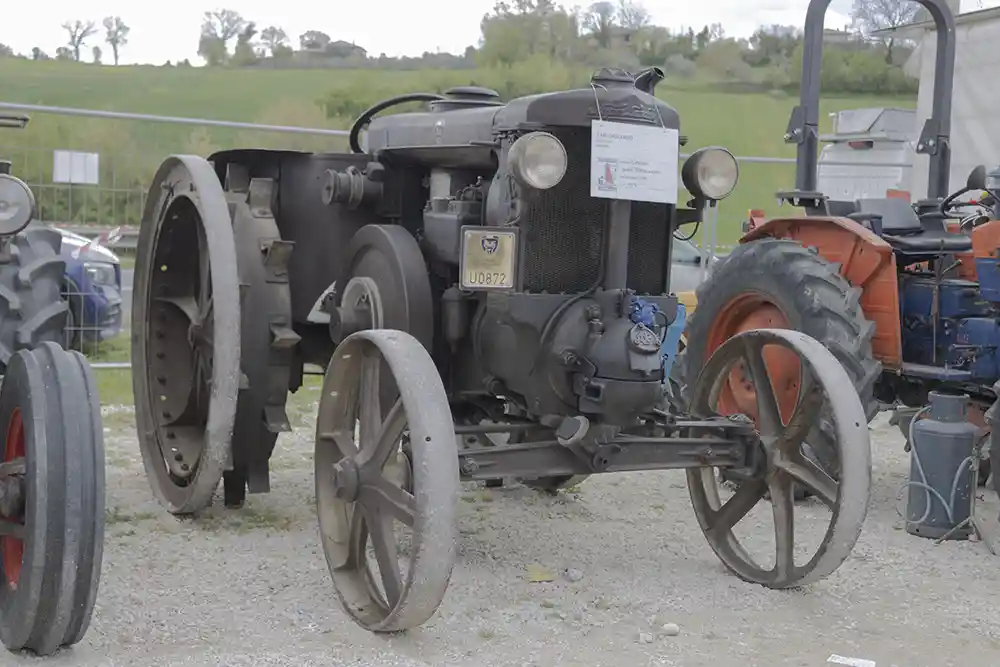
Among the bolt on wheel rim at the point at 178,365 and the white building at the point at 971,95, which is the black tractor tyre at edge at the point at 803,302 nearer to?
the bolt on wheel rim at the point at 178,365

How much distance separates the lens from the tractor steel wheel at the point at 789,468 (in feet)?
12.6

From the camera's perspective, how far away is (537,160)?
3727 millimetres

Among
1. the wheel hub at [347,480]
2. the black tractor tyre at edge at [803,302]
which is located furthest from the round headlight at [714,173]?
the wheel hub at [347,480]

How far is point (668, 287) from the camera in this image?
13.8ft

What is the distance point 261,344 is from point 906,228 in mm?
3407

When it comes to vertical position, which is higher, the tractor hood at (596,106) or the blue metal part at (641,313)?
the tractor hood at (596,106)

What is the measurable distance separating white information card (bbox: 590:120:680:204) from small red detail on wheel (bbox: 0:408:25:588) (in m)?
1.87

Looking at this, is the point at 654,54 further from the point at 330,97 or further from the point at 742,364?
the point at 742,364

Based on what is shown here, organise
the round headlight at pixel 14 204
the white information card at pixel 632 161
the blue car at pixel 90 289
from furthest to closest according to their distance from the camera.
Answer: the blue car at pixel 90 289 → the round headlight at pixel 14 204 → the white information card at pixel 632 161

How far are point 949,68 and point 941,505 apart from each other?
8.16 ft

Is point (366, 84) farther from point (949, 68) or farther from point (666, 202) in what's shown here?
point (666, 202)

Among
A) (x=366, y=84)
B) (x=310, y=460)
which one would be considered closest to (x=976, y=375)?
(x=310, y=460)

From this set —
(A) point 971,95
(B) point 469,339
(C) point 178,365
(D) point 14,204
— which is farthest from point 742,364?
(A) point 971,95

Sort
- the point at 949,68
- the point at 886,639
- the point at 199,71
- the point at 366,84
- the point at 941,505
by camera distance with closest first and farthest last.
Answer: the point at 886,639
the point at 941,505
the point at 949,68
the point at 366,84
the point at 199,71
